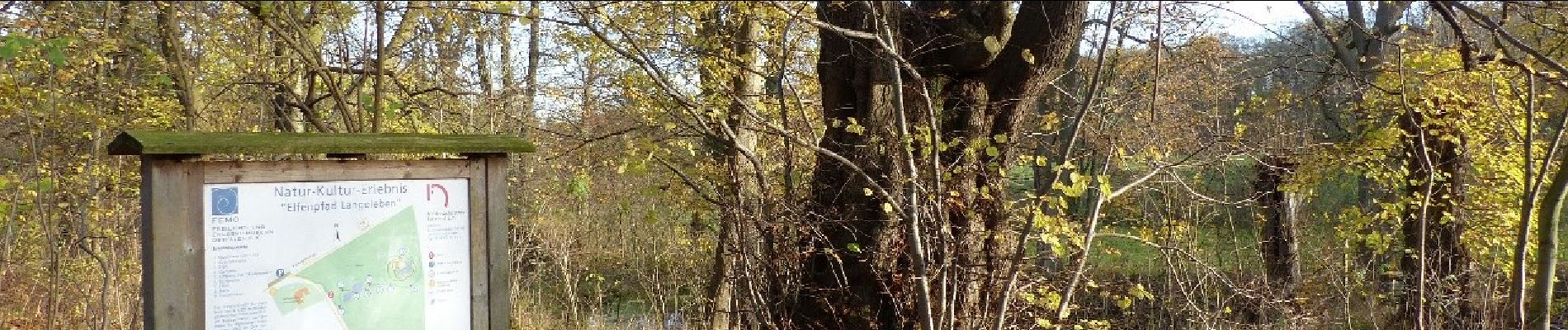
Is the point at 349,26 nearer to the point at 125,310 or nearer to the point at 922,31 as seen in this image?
the point at 922,31

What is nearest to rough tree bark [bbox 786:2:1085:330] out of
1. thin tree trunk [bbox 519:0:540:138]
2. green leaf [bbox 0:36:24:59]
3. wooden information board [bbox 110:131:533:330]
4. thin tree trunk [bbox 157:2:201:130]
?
wooden information board [bbox 110:131:533:330]

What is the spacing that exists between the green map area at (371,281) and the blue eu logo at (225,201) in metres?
0.25

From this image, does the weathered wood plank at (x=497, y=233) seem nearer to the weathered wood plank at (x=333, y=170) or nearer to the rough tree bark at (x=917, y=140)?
the weathered wood plank at (x=333, y=170)

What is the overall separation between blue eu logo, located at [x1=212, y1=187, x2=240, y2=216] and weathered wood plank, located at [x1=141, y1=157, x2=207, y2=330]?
1.6 inches

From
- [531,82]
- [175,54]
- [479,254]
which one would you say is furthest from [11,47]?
[531,82]

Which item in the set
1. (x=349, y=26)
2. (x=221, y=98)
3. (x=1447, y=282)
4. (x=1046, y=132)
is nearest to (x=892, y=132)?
(x=1046, y=132)

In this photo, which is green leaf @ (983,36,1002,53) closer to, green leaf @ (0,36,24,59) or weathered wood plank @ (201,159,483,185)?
weathered wood plank @ (201,159,483,185)

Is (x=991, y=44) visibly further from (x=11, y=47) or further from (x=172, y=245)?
(x=11, y=47)

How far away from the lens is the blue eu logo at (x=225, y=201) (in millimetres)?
3273

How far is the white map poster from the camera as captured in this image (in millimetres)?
3305

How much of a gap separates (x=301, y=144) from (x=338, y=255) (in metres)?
0.39

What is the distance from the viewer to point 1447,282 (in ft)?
26.9

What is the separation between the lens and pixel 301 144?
335 centimetres

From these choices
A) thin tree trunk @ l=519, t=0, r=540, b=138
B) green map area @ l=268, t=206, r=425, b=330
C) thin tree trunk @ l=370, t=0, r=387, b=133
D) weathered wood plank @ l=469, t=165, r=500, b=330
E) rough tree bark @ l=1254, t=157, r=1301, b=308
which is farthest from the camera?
rough tree bark @ l=1254, t=157, r=1301, b=308
